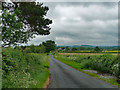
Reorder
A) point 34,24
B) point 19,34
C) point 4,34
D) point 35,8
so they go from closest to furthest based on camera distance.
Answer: point 4,34, point 19,34, point 35,8, point 34,24

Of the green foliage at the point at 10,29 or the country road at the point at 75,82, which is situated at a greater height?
the green foliage at the point at 10,29

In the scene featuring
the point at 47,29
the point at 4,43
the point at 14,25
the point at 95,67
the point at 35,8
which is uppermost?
the point at 35,8

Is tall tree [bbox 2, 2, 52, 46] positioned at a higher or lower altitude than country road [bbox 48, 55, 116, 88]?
higher

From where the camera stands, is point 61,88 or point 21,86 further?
point 61,88

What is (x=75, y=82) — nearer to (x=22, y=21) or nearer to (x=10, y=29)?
(x=10, y=29)

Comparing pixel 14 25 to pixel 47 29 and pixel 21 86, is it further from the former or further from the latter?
pixel 47 29

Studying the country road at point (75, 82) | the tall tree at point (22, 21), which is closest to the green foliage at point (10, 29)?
the tall tree at point (22, 21)

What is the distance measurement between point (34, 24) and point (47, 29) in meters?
3.11

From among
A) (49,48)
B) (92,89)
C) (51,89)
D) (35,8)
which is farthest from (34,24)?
(49,48)

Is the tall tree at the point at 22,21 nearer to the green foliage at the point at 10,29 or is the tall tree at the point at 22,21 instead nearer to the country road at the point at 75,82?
the green foliage at the point at 10,29

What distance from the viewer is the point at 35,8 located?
57.8 ft

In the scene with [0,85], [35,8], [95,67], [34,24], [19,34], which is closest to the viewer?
[0,85]

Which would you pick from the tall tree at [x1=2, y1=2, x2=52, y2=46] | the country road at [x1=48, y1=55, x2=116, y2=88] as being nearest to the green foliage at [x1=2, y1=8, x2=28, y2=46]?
the tall tree at [x1=2, y1=2, x2=52, y2=46]

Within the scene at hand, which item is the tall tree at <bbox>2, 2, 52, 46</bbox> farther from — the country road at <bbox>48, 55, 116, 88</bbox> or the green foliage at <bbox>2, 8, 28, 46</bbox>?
the country road at <bbox>48, 55, 116, 88</bbox>
